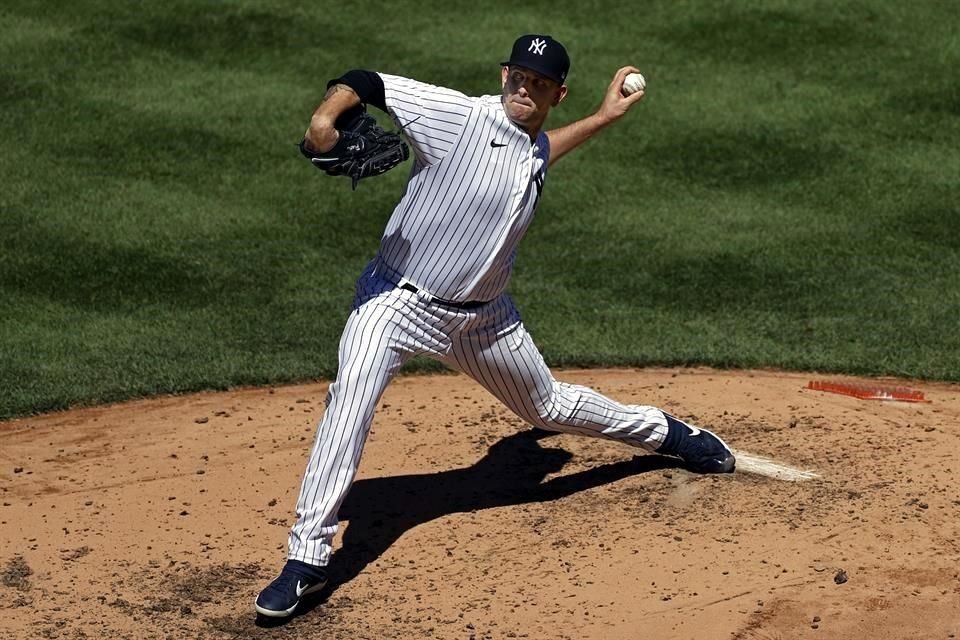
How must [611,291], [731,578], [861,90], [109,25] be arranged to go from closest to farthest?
[731,578], [611,291], [861,90], [109,25]

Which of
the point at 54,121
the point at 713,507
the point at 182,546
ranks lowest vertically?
the point at 182,546

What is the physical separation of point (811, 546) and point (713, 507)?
1.51 ft

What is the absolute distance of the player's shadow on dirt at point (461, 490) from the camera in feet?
17.9

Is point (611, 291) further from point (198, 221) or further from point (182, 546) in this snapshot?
point (182, 546)

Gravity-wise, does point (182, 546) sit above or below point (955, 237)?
below

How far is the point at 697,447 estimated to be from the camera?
5.69 metres

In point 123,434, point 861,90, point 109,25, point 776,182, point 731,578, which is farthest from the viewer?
point 109,25

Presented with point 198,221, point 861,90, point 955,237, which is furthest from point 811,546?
point 861,90

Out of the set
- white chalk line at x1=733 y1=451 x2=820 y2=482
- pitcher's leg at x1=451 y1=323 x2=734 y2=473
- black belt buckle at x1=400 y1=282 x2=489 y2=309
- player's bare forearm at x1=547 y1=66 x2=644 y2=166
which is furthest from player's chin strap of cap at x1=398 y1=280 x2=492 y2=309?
white chalk line at x1=733 y1=451 x2=820 y2=482

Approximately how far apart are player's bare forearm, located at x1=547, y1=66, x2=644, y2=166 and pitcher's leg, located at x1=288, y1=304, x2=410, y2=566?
3.15ft

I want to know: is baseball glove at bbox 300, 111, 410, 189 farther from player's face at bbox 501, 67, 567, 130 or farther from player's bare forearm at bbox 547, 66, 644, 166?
player's bare forearm at bbox 547, 66, 644, 166

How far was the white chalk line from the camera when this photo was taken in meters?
5.71

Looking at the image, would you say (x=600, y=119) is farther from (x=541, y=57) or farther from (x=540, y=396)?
(x=540, y=396)

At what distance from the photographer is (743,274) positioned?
27.9ft
